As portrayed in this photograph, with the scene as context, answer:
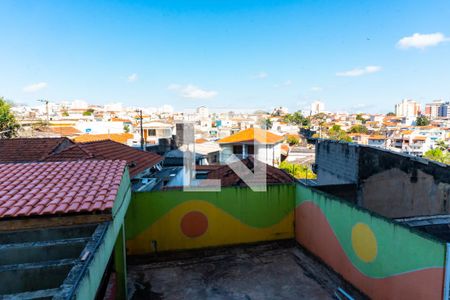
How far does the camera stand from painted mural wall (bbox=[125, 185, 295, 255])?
24.5ft

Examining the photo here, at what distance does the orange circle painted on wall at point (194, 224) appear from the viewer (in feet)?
24.9

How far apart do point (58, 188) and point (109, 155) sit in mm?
6135

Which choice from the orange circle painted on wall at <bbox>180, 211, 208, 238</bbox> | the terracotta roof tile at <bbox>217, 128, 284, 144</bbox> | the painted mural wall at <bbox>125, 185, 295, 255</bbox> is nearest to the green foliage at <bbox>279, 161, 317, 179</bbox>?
the terracotta roof tile at <bbox>217, 128, 284, 144</bbox>

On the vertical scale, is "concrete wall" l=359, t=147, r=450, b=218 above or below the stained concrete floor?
above

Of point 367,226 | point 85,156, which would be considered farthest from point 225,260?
point 85,156

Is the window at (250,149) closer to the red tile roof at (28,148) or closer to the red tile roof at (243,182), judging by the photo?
the red tile roof at (243,182)

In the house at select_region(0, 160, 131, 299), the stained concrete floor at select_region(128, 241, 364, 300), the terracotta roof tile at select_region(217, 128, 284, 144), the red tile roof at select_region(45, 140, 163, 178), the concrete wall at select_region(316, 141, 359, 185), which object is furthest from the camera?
the terracotta roof tile at select_region(217, 128, 284, 144)

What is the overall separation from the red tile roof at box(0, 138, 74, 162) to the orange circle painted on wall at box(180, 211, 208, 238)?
5915 mm

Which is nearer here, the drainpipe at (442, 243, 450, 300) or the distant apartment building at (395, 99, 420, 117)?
the drainpipe at (442, 243, 450, 300)

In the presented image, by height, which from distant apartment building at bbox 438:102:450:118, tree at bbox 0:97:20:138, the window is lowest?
the window

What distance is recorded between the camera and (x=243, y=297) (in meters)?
5.93

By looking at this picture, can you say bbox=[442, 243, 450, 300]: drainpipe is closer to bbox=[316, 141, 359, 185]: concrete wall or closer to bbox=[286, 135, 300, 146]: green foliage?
bbox=[316, 141, 359, 185]: concrete wall

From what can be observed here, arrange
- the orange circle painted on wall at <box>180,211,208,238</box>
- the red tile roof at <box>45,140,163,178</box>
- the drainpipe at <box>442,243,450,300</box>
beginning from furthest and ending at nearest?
the red tile roof at <box>45,140,163,178</box> < the orange circle painted on wall at <box>180,211,208,238</box> < the drainpipe at <box>442,243,450,300</box>

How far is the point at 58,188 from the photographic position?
4.86 m
